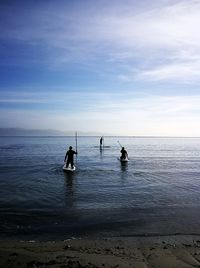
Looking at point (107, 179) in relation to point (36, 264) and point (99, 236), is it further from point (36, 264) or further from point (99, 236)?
point (36, 264)

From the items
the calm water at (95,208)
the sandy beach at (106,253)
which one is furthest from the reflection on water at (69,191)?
the sandy beach at (106,253)

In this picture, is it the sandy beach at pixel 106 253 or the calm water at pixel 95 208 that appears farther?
the calm water at pixel 95 208

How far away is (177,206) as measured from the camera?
1538 cm

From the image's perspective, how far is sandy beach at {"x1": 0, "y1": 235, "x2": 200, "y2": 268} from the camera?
25.9ft

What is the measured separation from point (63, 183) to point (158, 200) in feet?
25.9

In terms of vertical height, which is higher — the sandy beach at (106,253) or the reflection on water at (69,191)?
the sandy beach at (106,253)

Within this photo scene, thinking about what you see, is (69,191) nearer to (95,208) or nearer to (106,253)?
(95,208)

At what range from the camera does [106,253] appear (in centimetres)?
880

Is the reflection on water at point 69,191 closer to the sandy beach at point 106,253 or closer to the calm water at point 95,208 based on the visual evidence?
the calm water at point 95,208

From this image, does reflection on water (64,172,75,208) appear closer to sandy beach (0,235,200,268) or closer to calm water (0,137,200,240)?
calm water (0,137,200,240)

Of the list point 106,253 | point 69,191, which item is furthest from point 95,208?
point 106,253

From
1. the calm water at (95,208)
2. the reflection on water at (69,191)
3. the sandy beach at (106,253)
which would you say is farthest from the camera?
the reflection on water at (69,191)

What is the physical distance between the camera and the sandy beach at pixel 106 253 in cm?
789

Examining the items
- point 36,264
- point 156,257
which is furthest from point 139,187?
point 36,264
